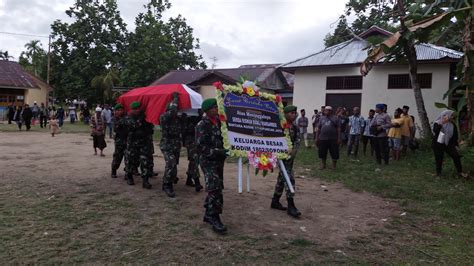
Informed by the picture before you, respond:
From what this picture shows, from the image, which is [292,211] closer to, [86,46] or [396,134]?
[396,134]

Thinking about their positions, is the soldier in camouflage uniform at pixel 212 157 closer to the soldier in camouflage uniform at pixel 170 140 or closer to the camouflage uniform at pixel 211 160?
the camouflage uniform at pixel 211 160

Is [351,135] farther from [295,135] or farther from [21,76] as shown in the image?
[21,76]

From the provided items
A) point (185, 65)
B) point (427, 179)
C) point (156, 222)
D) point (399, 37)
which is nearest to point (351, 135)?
point (427, 179)

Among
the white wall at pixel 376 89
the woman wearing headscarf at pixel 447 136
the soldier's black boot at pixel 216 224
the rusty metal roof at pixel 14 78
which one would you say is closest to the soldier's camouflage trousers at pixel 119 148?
the soldier's black boot at pixel 216 224

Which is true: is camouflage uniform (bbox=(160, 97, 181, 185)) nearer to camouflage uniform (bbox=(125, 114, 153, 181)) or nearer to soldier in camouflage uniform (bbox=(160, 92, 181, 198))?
soldier in camouflage uniform (bbox=(160, 92, 181, 198))

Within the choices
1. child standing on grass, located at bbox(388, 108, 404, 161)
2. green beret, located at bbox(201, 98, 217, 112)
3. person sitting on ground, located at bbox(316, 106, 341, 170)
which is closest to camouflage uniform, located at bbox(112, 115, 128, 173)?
green beret, located at bbox(201, 98, 217, 112)

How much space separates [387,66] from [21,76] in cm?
2789

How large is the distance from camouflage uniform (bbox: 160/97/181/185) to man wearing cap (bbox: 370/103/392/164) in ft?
19.4

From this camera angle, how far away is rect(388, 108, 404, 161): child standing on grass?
10.8m

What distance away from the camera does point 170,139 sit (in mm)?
6512

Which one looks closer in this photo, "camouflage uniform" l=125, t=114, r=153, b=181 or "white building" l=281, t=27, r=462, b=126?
"camouflage uniform" l=125, t=114, r=153, b=181

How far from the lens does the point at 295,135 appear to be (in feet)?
19.0

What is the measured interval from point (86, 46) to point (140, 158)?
27.1 meters

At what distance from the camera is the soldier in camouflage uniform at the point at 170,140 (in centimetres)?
645
